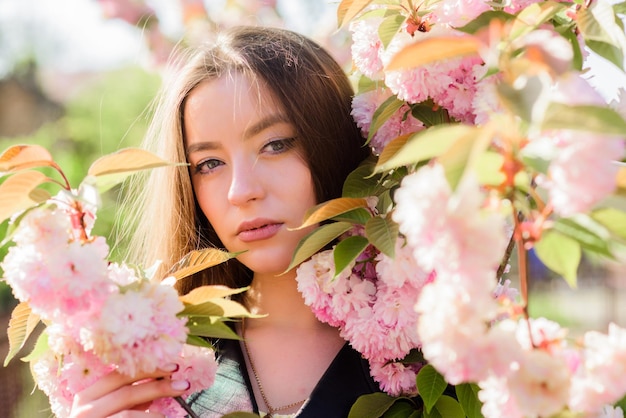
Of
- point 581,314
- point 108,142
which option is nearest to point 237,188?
point 108,142

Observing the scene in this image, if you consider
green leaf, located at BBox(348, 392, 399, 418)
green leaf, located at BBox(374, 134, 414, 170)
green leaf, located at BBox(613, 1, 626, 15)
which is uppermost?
green leaf, located at BBox(613, 1, 626, 15)

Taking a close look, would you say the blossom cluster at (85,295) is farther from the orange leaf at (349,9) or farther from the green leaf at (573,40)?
the green leaf at (573,40)

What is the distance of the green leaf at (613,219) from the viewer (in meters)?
0.77

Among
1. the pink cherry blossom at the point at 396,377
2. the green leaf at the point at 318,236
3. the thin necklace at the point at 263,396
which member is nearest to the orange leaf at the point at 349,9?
the green leaf at the point at 318,236

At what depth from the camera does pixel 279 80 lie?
1.56m

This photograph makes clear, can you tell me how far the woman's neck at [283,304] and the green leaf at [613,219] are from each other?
89 centimetres

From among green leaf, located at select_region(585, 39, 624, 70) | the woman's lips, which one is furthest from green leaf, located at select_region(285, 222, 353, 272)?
green leaf, located at select_region(585, 39, 624, 70)

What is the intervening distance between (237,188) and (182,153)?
0.22 metres

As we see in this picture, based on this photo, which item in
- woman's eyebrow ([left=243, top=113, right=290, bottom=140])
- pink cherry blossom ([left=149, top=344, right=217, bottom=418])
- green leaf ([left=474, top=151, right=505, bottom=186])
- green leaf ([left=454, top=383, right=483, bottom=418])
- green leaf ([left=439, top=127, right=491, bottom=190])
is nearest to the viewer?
green leaf ([left=439, top=127, right=491, bottom=190])

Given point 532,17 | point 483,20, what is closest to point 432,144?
point 532,17

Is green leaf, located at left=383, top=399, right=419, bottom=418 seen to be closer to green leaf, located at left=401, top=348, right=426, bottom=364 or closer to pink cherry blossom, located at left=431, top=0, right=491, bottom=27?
green leaf, located at left=401, top=348, right=426, bottom=364

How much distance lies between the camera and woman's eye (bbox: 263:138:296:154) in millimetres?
1469

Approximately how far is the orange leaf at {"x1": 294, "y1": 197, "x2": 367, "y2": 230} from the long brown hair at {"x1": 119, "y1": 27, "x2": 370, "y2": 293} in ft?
0.90

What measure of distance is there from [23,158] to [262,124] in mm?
550
